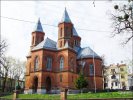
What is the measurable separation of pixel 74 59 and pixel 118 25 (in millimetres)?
30590

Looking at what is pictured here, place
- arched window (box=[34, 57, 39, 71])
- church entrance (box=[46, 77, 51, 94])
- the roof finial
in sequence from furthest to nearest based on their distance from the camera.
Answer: the roof finial
arched window (box=[34, 57, 39, 71])
church entrance (box=[46, 77, 51, 94])

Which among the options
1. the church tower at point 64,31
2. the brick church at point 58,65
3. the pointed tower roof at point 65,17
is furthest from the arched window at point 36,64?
the pointed tower roof at point 65,17

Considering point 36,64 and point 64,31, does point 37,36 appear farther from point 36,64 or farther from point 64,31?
point 36,64

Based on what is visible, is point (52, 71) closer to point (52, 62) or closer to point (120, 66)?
point (52, 62)

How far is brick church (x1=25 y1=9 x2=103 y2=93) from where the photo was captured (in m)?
46.4

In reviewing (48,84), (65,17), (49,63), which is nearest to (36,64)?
(49,63)

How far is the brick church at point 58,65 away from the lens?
4638 centimetres

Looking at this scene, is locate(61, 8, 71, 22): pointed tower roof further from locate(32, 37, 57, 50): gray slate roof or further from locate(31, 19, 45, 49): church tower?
locate(31, 19, 45, 49): church tower

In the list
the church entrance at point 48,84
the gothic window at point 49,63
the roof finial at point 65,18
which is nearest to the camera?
the church entrance at point 48,84

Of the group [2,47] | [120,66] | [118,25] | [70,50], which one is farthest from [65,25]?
[120,66]

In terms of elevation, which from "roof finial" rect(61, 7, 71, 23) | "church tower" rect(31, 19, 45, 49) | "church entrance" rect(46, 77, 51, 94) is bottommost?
"church entrance" rect(46, 77, 51, 94)

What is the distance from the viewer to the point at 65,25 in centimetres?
5059

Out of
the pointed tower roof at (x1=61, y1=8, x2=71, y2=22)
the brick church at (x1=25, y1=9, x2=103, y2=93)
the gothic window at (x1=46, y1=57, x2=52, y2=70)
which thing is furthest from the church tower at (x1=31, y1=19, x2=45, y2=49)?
the gothic window at (x1=46, y1=57, x2=52, y2=70)

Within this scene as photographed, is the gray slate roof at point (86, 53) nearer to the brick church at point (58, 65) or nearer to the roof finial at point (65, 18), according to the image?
the brick church at point (58, 65)
